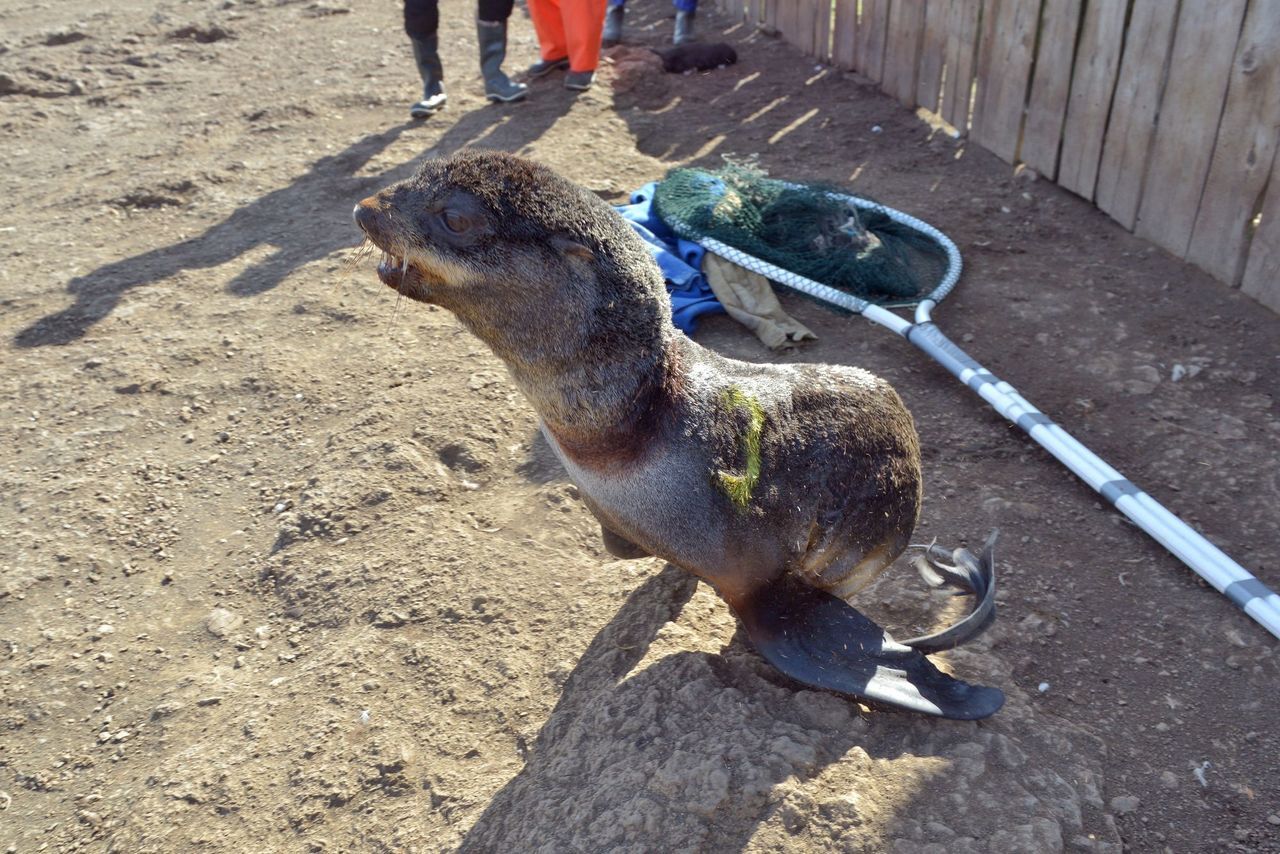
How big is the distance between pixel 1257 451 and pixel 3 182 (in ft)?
25.9

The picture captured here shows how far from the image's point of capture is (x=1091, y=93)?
5660 mm

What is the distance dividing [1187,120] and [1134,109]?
0.39m

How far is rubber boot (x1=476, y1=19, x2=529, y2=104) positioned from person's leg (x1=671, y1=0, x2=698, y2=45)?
2097mm

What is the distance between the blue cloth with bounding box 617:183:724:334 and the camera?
16.4 ft

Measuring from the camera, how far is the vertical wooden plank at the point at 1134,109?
512 centimetres

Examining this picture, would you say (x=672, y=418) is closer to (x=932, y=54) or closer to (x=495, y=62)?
(x=932, y=54)

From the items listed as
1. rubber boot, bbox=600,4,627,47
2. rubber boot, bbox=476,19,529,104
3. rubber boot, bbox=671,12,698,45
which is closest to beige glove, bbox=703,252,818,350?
rubber boot, bbox=476,19,529,104

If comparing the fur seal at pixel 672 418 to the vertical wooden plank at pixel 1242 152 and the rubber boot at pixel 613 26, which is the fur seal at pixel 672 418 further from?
the rubber boot at pixel 613 26

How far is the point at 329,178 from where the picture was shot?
6758 mm

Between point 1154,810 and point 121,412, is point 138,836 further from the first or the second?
point 1154,810

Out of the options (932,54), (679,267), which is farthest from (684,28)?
(679,267)

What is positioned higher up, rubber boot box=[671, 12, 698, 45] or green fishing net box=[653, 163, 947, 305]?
rubber boot box=[671, 12, 698, 45]

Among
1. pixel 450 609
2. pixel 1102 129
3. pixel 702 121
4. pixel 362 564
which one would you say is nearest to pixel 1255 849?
pixel 450 609

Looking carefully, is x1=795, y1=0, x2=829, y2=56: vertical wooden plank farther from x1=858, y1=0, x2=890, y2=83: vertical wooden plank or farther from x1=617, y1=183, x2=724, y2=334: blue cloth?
x1=617, y1=183, x2=724, y2=334: blue cloth
